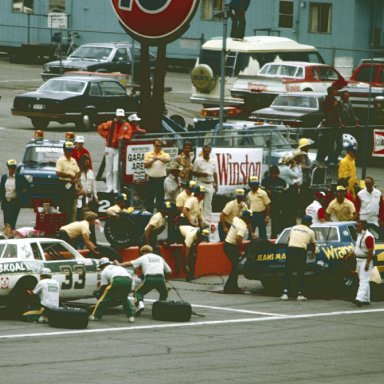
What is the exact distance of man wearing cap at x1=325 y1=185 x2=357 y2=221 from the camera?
77.6 feet

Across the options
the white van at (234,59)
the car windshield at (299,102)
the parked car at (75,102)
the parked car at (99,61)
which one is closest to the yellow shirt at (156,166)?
the parked car at (75,102)

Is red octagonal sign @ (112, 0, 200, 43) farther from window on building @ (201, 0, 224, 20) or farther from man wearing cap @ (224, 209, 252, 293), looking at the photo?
window on building @ (201, 0, 224, 20)

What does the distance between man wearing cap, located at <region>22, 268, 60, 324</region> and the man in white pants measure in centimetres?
525

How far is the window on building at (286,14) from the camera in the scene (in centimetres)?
5534

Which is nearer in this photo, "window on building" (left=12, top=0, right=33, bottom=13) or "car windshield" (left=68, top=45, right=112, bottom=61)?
"car windshield" (left=68, top=45, right=112, bottom=61)

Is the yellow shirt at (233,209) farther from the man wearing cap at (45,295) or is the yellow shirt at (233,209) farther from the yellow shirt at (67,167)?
the man wearing cap at (45,295)

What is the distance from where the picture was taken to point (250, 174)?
86.0 feet

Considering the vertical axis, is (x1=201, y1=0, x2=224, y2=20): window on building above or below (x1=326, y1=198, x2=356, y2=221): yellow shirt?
above

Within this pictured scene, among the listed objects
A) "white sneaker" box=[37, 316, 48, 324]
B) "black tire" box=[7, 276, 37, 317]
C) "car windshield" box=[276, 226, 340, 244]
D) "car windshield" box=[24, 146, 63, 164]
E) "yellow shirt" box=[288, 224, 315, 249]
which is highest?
"car windshield" box=[24, 146, 63, 164]

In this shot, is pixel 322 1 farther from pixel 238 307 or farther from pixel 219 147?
pixel 238 307

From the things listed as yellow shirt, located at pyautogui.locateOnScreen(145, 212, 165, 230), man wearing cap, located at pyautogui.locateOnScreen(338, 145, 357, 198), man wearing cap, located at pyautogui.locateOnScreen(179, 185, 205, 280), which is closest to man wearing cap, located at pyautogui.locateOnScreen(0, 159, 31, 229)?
yellow shirt, located at pyautogui.locateOnScreen(145, 212, 165, 230)

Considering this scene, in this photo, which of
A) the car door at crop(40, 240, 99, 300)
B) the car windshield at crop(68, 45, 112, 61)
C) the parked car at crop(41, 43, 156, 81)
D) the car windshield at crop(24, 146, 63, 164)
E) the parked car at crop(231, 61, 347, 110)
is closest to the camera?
the car door at crop(40, 240, 99, 300)

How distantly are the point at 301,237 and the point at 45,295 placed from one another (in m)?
4.82

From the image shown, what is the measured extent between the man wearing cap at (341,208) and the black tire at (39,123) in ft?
50.5
